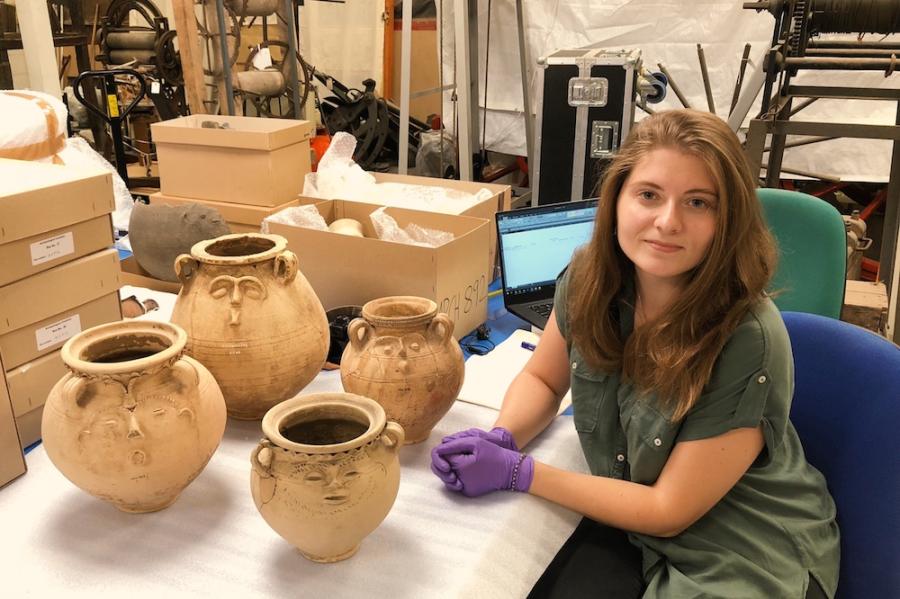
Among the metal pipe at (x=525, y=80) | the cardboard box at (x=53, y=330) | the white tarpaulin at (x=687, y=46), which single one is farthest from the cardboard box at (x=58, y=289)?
the metal pipe at (x=525, y=80)

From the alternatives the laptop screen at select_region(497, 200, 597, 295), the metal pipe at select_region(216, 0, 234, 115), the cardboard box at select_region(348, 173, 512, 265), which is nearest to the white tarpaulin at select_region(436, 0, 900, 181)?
the metal pipe at select_region(216, 0, 234, 115)

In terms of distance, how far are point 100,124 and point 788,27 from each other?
3.53 m

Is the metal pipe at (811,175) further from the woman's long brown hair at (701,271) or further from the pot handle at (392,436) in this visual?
the pot handle at (392,436)

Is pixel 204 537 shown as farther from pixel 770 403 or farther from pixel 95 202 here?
pixel 770 403

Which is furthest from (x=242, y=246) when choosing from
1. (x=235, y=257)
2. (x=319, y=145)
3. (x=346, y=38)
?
(x=346, y=38)

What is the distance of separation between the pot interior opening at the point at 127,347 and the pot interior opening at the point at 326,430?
0.21 meters

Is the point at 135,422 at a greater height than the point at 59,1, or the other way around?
the point at 59,1

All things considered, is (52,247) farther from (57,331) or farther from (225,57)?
(225,57)

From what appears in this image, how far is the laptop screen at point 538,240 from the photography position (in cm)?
161

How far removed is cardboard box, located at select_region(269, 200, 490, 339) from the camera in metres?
1.48

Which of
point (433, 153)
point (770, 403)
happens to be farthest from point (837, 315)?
point (433, 153)

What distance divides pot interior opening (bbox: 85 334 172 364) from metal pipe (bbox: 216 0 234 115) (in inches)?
115

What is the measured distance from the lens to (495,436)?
1.07 m

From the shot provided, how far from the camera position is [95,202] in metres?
1.23
